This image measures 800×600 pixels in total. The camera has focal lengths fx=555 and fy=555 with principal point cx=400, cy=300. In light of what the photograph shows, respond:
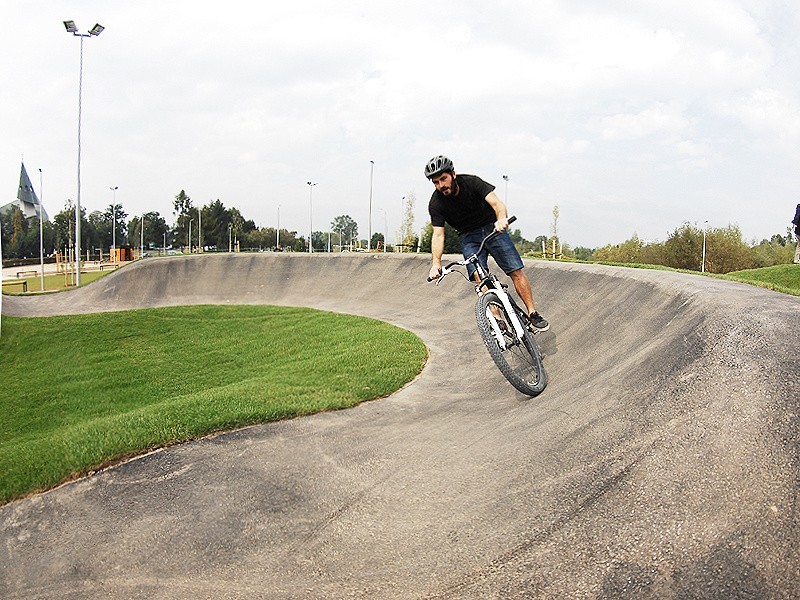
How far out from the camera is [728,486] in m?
2.54

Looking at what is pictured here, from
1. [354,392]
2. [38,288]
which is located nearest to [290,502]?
[354,392]

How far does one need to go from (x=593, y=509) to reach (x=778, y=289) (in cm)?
585

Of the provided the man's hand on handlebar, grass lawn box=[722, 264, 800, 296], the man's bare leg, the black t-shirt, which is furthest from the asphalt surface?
grass lawn box=[722, 264, 800, 296]

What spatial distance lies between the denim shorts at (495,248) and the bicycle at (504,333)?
0.30 m

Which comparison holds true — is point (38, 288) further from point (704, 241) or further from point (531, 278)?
point (704, 241)

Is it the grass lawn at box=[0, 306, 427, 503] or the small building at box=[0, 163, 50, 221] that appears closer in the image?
the grass lawn at box=[0, 306, 427, 503]

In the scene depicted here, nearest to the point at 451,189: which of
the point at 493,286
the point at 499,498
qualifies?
the point at 493,286

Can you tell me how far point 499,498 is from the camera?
A: 3.12 metres

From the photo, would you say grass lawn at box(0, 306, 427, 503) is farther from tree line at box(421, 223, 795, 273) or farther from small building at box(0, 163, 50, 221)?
tree line at box(421, 223, 795, 273)

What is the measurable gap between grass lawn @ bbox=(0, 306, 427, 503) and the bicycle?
1747 millimetres

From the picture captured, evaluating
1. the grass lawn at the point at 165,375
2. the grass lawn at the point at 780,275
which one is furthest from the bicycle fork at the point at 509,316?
the grass lawn at the point at 780,275

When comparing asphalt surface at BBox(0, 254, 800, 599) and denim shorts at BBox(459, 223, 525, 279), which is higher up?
denim shorts at BBox(459, 223, 525, 279)

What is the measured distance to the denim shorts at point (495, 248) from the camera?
245 inches

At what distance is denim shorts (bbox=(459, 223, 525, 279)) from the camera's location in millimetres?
6234
